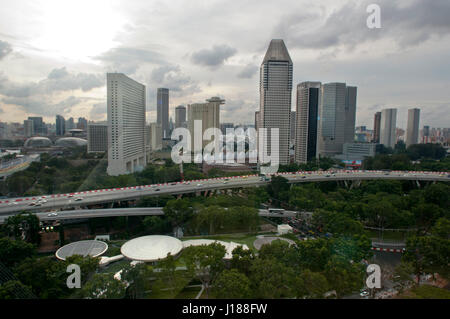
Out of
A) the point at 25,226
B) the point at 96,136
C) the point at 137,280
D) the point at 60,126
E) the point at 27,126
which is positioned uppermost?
the point at 60,126

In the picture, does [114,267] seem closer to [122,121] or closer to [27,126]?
[27,126]

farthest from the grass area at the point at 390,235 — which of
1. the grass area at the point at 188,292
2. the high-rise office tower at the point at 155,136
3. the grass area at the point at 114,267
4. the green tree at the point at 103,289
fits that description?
the high-rise office tower at the point at 155,136

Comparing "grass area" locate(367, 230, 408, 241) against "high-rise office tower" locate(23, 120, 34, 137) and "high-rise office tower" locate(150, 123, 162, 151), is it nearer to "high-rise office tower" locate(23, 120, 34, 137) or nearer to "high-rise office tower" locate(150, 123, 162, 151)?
"high-rise office tower" locate(23, 120, 34, 137)

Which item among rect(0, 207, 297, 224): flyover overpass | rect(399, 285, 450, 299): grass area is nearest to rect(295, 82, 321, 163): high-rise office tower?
rect(0, 207, 297, 224): flyover overpass

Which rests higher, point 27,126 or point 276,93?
point 276,93

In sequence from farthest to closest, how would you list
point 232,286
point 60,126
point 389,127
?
point 389,127 < point 60,126 < point 232,286

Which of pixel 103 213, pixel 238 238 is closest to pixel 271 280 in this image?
pixel 238 238

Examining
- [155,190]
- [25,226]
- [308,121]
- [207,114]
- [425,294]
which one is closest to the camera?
[425,294]
